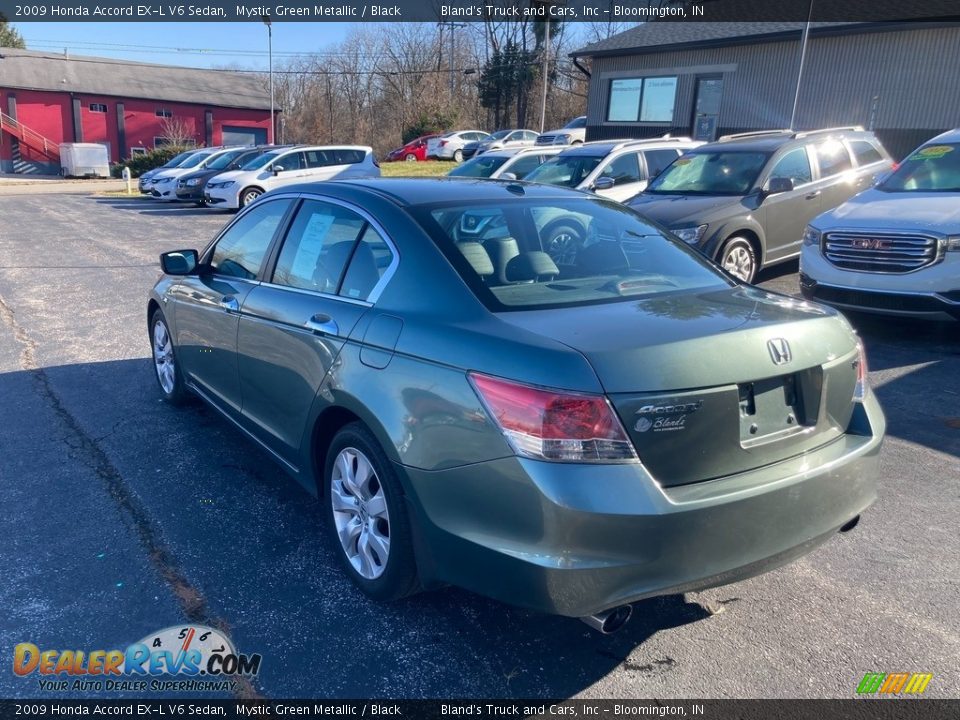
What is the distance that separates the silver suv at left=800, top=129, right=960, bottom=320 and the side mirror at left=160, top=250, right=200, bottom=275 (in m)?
5.67

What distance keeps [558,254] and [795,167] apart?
7.45 m

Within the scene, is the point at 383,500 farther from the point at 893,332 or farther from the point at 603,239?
the point at 893,332

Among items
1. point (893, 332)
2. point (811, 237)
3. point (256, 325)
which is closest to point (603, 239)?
point (256, 325)

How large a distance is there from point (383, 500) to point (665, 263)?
5.56 ft

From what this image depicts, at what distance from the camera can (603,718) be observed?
262 cm

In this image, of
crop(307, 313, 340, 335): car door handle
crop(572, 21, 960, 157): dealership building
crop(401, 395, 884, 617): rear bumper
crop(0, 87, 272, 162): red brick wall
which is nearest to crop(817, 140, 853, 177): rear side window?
crop(401, 395, 884, 617): rear bumper

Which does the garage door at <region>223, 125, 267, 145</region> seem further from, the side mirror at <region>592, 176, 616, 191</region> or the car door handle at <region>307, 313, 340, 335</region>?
the car door handle at <region>307, 313, 340, 335</region>

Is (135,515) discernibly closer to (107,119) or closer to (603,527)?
(603,527)

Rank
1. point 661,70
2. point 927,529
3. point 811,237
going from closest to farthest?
point 927,529, point 811,237, point 661,70

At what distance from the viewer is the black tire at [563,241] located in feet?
11.4

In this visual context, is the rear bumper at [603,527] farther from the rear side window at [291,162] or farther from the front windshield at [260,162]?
the front windshield at [260,162]

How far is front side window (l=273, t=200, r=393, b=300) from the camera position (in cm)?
340

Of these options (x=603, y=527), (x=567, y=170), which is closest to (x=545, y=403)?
(x=603, y=527)

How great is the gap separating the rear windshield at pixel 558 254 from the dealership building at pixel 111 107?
4794cm
